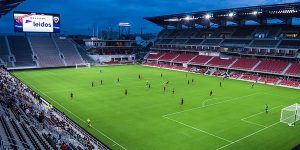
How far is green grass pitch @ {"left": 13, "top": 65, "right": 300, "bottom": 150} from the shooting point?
22453 mm

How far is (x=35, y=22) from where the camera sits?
75312mm

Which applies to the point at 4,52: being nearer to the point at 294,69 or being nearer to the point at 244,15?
the point at 244,15

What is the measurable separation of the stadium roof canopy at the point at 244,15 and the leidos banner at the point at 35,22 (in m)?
33.5

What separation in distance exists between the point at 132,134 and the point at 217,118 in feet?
33.5

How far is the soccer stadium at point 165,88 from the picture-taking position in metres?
22.0

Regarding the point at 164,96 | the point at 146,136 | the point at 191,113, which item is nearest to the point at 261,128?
the point at 191,113

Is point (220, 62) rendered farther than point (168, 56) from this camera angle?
No

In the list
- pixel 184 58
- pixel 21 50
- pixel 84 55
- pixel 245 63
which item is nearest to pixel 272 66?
pixel 245 63

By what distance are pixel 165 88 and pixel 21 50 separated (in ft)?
171

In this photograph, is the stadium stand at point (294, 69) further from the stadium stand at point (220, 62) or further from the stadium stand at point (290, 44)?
the stadium stand at point (220, 62)

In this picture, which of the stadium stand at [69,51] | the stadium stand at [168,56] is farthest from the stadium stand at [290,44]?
the stadium stand at [69,51]

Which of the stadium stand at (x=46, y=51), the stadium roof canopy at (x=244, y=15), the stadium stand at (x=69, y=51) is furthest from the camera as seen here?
the stadium stand at (x=69, y=51)

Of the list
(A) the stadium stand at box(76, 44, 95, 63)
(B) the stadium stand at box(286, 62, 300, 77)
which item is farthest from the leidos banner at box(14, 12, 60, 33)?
(B) the stadium stand at box(286, 62, 300, 77)

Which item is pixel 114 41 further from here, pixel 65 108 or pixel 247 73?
pixel 65 108
